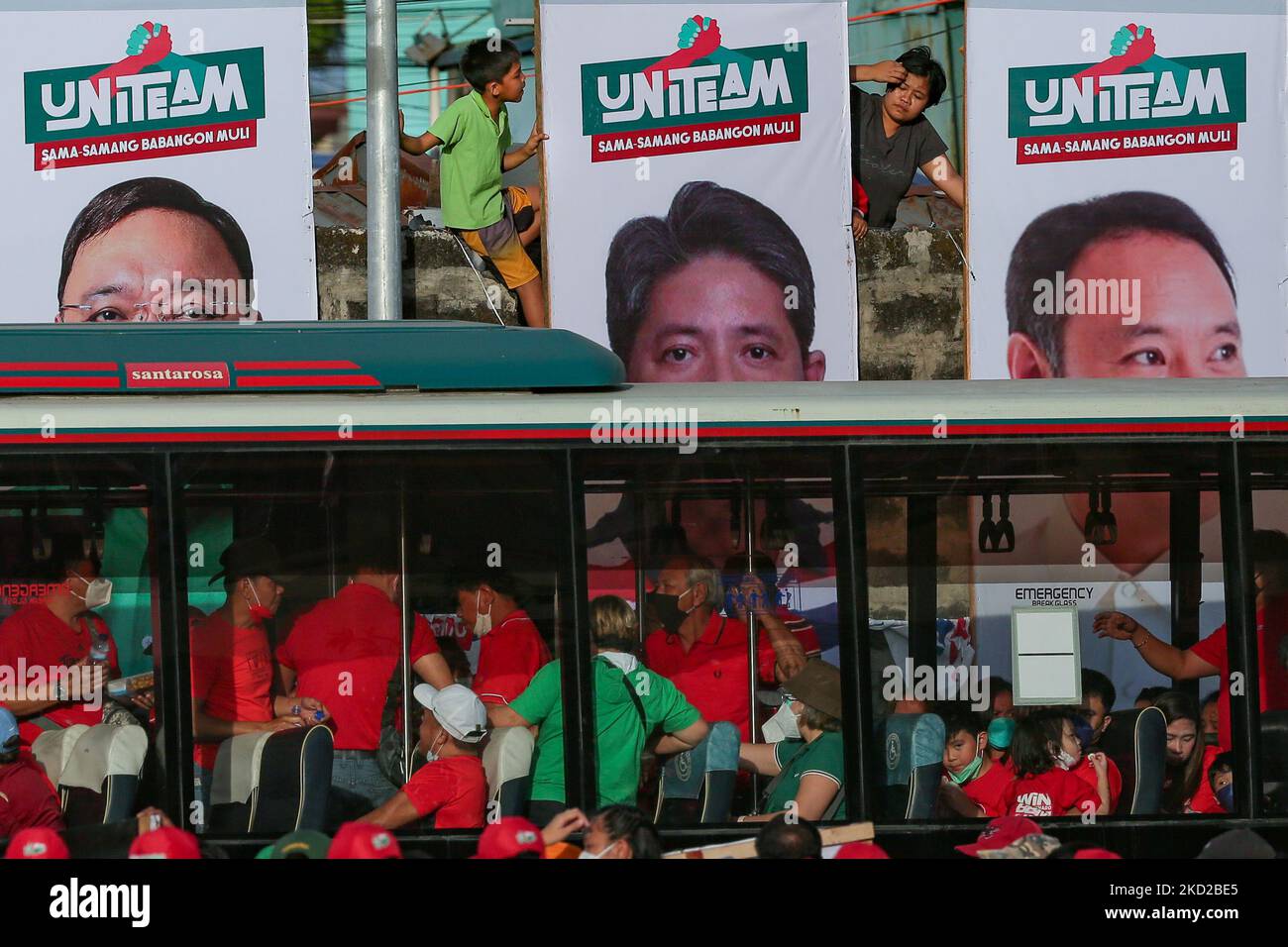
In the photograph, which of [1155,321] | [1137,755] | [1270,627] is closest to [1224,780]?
[1137,755]

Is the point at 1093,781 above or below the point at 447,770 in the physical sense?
below

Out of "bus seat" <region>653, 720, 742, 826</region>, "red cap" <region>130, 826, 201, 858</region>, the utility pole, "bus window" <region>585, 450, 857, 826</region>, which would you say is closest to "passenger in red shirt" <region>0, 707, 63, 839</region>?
"red cap" <region>130, 826, 201, 858</region>

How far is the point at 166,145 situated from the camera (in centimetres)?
1065

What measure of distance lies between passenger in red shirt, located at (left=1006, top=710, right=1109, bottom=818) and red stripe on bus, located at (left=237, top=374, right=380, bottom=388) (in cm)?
285

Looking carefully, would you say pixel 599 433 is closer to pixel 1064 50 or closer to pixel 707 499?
pixel 707 499

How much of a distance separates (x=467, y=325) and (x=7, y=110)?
619 centimetres

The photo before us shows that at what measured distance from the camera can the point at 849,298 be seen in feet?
35.0

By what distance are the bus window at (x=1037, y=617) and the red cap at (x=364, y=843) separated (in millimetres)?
1842

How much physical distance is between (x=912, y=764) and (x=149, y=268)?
6977 mm

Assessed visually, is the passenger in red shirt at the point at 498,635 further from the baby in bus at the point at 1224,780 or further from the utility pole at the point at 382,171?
the utility pole at the point at 382,171

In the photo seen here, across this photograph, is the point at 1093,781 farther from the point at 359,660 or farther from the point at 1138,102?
the point at 1138,102

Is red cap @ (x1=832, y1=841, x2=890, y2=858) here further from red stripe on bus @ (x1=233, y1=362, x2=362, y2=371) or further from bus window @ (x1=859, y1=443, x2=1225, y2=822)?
red stripe on bus @ (x1=233, y1=362, x2=362, y2=371)

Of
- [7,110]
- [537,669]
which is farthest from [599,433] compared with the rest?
[7,110]

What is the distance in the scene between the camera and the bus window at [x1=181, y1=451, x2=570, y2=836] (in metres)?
5.62
